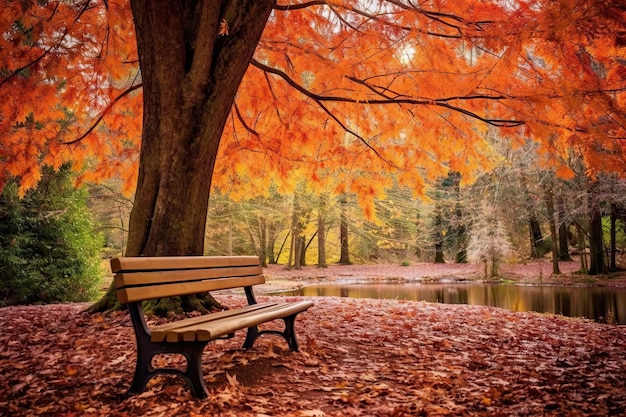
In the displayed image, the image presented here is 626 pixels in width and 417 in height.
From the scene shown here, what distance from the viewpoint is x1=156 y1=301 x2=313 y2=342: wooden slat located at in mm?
2869

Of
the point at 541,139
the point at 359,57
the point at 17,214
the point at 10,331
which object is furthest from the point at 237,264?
the point at 17,214

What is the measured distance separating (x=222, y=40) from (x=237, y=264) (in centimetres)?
228

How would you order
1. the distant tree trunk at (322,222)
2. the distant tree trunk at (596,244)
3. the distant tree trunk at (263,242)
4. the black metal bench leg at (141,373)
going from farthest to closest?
1. the distant tree trunk at (263,242)
2. the distant tree trunk at (322,222)
3. the distant tree trunk at (596,244)
4. the black metal bench leg at (141,373)

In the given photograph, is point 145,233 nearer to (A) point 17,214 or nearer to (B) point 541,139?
(B) point 541,139

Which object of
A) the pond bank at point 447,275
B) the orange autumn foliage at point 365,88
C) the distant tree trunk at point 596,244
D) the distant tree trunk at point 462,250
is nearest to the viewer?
the orange autumn foliage at point 365,88

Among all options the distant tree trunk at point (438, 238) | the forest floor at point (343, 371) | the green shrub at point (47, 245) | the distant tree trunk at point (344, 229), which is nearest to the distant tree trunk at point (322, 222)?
the distant tree trunk at point (344, 229)

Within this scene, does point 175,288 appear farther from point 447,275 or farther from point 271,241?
point 271,241

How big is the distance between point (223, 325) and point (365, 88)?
508cm

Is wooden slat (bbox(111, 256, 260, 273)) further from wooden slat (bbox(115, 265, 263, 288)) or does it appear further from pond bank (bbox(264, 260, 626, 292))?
pond bank (bbox(264, 260, 626, 292))

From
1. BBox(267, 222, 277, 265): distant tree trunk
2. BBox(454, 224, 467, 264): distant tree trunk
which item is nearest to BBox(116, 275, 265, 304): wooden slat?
BBox(267, 222, 277, 265): distant tree trunk

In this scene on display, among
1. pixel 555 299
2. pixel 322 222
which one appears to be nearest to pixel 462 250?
pixel 322 222

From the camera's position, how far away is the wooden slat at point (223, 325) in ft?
9.41

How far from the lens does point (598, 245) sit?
1822 cm

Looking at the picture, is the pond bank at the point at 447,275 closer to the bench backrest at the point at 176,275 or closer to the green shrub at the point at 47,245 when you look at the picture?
the green shrub at the point at 47,245
